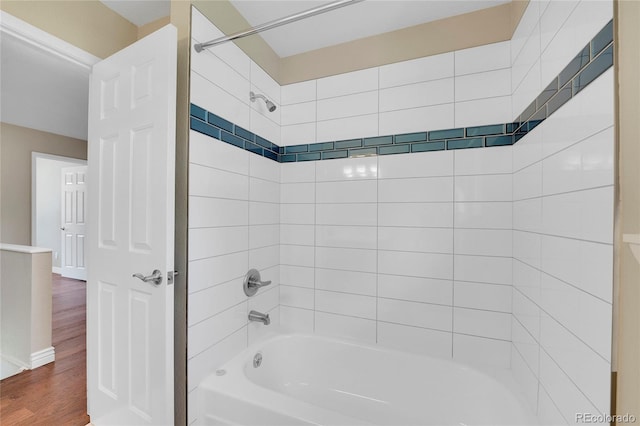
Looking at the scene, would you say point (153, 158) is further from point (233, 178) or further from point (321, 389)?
point (321, 389)

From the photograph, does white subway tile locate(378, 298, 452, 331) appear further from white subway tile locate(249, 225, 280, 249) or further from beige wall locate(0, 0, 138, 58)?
beige wall locate(0, 0, 138, 58)

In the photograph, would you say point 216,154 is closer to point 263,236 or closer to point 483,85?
point 263,236

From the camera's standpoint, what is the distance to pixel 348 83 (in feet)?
6.39

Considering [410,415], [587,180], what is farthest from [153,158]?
[410,415]

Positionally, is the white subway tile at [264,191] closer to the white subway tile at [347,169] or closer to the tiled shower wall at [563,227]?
the white subway tile at [347,169]

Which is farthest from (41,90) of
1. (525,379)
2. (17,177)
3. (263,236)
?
(525,379)

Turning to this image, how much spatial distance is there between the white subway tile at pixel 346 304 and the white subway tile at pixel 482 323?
1.65ft

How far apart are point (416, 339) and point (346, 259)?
653 mm

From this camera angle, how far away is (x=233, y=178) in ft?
5.39

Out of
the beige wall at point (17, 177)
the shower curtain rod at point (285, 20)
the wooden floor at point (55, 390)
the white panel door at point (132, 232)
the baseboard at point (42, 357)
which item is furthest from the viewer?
the beige wall at point (17, 177)

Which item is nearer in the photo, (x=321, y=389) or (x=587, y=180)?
(x=587, y=180)

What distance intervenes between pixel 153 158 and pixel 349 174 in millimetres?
1158

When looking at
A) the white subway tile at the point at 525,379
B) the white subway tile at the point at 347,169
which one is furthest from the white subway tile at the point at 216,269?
the white subway tile at the point at 525,379

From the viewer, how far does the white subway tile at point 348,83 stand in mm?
1886
